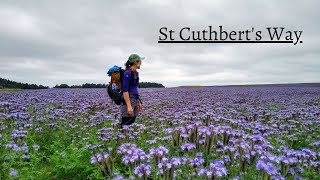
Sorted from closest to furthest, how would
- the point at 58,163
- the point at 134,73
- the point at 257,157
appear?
the point at 257,157, the point at 58,163, the point at 134,73

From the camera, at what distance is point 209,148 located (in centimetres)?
490

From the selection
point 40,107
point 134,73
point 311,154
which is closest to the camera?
point 311,154

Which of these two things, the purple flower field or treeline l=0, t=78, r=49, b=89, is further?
treeline l=0, t=78, r=49, b=89

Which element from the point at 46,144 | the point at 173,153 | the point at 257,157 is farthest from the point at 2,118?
the point at 257,157

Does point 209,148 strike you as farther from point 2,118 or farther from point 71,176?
point 2,118

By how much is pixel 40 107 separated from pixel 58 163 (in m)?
6.85

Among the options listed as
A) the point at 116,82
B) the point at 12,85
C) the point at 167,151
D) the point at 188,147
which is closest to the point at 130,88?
the point at 116,82

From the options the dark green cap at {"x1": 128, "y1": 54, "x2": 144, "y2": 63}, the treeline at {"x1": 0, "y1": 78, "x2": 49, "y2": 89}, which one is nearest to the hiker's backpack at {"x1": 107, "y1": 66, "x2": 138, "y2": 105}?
the dark green cap at {"x1": 128, "y1": 54, "x2": 144, "y2": 63}

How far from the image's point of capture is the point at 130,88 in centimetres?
767

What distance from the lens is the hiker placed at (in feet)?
23.9

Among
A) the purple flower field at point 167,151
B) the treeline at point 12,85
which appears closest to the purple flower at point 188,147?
the purple flower field at point 167,151

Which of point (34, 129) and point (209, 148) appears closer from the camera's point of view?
point (209, 148)

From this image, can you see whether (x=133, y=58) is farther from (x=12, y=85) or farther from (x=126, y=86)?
(x=12, y=85)

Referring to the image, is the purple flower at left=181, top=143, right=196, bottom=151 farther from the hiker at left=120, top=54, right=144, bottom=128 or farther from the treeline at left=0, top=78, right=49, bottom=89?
the treeline at left=0, top=78, right=49, bottom=89
